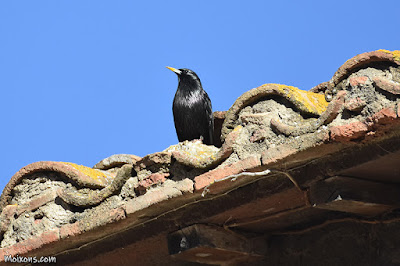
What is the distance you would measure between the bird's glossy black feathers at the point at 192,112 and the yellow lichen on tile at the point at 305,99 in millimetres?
1631

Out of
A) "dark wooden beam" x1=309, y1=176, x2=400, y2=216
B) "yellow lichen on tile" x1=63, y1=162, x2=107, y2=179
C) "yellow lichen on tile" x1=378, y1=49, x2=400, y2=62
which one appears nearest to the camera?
"yellow lichen on tile" x1=378, y1=49, x2=400, y2=62

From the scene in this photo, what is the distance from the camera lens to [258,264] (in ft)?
13.7

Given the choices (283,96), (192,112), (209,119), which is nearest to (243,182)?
(283,96)

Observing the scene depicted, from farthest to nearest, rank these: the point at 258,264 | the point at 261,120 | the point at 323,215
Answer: the point at 258,264, the point at 323,215, the point at 261,120

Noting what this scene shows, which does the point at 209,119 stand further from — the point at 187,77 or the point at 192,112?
the point at 187,77

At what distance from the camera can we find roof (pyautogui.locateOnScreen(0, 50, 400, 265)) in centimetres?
325

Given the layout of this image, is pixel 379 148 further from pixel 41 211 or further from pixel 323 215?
pixel 41 211

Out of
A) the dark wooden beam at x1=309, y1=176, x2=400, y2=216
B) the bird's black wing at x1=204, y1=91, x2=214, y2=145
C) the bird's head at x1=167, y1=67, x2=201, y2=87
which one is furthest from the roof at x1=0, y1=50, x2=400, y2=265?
the bird's head at x1=167, y1=67, x2=201, y2=87

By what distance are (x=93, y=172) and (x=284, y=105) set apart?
158 cm

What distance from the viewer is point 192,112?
5.63 metres

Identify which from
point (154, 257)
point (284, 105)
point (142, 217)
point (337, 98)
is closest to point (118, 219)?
point (142, 217)

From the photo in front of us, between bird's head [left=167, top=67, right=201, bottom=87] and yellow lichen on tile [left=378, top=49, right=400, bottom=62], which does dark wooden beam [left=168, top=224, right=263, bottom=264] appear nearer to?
yellow lichen on tile [left=378, top=49, right=400, bottom=62]

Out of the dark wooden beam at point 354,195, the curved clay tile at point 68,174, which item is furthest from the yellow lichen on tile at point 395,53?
the curved clay tile at point 68,174

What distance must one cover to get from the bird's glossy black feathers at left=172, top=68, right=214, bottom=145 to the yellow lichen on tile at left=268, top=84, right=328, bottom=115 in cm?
163
